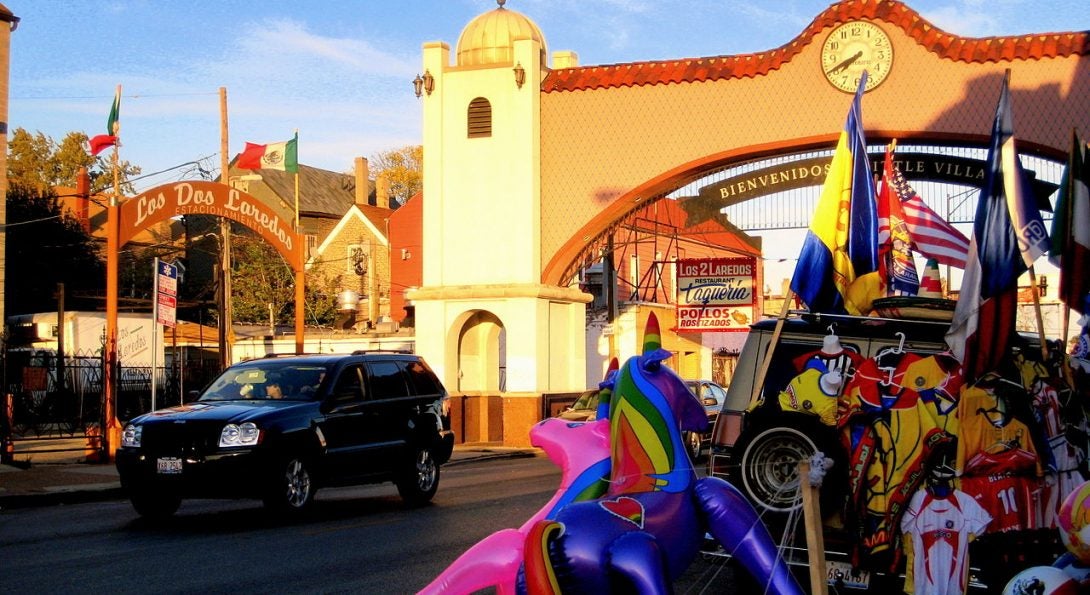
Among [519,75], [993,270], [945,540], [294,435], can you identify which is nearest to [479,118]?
[519,75]

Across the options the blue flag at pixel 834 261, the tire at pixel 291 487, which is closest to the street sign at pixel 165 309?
the tire at pixel 291 487

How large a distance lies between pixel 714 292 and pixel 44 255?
2627 centimetres

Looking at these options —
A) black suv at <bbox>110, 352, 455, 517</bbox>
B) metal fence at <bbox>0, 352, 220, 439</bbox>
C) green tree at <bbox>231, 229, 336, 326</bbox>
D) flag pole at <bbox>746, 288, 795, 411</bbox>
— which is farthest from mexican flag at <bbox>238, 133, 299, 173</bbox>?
flag pole at <bbox>746, 288, 795, 411</bbox>

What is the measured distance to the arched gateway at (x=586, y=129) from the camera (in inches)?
1046

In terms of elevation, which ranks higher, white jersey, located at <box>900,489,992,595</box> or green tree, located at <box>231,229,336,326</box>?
green tree, located at <box>231,229,336,326</box>

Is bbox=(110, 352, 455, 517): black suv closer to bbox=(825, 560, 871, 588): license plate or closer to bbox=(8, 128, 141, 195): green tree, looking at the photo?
bbox=(825, 560, 871, 588): license plate

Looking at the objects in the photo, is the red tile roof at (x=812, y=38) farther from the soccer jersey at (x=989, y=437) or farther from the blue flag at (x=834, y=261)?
the soccer jersey at (x=989, y=437)

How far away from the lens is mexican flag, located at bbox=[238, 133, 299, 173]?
126ft

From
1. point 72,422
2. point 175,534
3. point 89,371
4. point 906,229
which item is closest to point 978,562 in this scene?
point 175,534

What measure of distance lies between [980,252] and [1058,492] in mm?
1579

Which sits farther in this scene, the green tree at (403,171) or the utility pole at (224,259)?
the green tree at (403,171)

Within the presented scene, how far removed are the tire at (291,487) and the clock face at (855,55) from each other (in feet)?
53.4

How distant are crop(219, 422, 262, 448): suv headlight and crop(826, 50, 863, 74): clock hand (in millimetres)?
17007

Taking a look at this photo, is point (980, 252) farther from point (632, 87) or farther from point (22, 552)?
point (632, 87)
